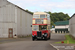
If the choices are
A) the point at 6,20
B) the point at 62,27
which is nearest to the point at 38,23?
the point at 6,20

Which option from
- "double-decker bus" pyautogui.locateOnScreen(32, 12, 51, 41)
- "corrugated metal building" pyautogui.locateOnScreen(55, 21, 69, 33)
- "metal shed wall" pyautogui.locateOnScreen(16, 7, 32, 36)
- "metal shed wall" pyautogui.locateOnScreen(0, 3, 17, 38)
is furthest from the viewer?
"corrugated metal building" pyautogui.locateOnScreen(55, 21, 69, 33)

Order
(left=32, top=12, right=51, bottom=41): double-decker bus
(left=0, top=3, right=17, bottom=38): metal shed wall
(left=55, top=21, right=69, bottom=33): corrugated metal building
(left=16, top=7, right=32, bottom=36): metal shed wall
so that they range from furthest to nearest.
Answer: (left=55, top=21, right=69, bottom=33): corrugated metal building < (left=16, top=7, right=32, bottom=36): metal shed wall < (left=0, top=3, right=17, bottom=38): metal shed wall < (left=32, top=12, right=51, bottom=41): double-decker bus

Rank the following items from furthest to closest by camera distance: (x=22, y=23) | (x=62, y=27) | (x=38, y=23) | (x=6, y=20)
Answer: (x=62, y=27) → (x=22, y=23) → (x=6, y=20) → (x=38, y=23)

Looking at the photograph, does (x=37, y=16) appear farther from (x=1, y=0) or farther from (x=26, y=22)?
(x=26, y=22)

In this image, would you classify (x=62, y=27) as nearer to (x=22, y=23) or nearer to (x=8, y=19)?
(x=22, y=23)

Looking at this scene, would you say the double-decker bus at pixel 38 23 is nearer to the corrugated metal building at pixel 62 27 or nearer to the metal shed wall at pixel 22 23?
the metal shed wall at pixel 22 23

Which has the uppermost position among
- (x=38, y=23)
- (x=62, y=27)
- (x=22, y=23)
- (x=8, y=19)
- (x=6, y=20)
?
(x=8, y=19)

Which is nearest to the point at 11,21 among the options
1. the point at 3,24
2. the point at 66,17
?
the point at 3,24

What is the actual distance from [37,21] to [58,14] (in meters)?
134

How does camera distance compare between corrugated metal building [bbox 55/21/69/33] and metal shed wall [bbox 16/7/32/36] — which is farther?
corrugated metal building [bbox 55/21/69/33]

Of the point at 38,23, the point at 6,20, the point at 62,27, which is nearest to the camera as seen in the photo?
the point at 38,23

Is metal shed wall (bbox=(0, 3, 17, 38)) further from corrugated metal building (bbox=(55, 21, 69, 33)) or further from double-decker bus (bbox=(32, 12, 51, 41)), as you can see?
corrugated metal building (bbox=(55, 21, 69, 33))

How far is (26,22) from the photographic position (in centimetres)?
5341

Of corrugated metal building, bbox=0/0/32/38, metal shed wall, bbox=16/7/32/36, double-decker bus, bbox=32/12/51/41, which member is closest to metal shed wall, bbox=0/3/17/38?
corrugated metal building, bbox=0/0/32/38
